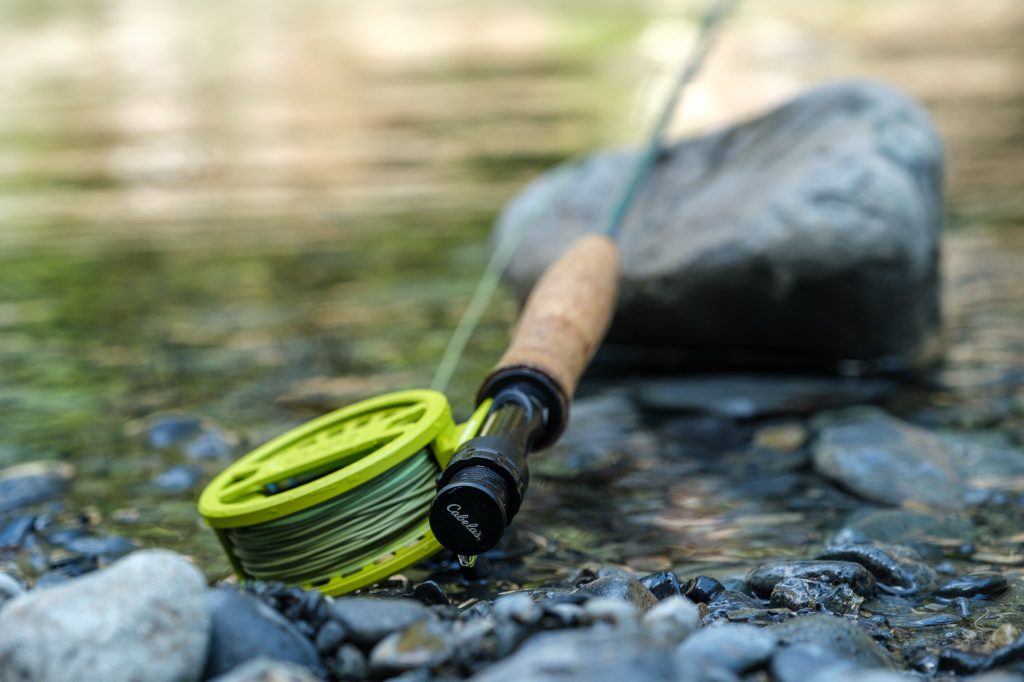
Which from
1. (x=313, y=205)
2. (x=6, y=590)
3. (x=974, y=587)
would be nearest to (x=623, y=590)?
(x=974, y=587)

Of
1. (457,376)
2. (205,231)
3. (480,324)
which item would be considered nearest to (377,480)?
(457,376)

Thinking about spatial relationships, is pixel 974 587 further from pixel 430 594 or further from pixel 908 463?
pixel 430 594

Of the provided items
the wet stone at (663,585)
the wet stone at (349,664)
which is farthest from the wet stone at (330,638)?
the wet stone at (663,585)

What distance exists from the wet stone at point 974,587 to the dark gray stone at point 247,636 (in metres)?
1.28

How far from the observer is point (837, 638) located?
207cm

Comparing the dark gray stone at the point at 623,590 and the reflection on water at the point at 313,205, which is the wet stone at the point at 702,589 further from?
the reflection on water at the point at 313,205

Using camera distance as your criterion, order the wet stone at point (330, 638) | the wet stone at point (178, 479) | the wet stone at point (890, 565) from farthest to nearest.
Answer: the wet stone at point (178, 479) < the wet stone at point (890, 565) < the wet stone at point (330, 638)

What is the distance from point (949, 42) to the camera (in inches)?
628

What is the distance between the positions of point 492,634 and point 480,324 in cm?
307

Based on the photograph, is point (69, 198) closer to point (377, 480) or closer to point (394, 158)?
point (394, 158)

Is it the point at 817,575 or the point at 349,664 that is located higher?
the point at 349,664

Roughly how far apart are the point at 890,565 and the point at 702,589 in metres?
0.40

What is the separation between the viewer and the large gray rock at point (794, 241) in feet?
13.2

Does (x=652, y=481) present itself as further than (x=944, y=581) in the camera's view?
Yes
